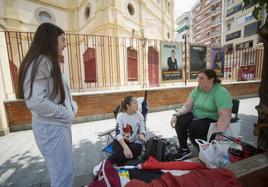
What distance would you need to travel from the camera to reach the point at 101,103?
621 centimetres

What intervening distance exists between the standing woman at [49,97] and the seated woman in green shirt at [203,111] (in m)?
1.97

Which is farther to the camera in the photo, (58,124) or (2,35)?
(2,35)

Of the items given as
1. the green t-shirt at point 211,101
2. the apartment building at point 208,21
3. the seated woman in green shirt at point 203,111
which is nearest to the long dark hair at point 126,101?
the seated woman in green shirt at point 203,111

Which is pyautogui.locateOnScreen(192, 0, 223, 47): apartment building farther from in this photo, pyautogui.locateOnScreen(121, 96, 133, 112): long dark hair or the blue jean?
the blue jean

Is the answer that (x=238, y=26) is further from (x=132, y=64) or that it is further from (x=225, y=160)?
(x=225, y=160)

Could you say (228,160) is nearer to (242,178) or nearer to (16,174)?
(242,178)

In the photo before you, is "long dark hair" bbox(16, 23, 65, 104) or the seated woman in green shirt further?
the seated woman in green shirt

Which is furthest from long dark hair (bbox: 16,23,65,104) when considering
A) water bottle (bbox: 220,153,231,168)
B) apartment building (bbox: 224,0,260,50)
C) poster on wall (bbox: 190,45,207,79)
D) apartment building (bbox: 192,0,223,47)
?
apartment building (bbox: 192,0,223,47)

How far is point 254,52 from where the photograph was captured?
10344 mm

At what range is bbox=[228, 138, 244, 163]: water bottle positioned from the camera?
68.5 inches

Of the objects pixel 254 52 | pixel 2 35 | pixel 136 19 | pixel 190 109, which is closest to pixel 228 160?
pixel 190 109

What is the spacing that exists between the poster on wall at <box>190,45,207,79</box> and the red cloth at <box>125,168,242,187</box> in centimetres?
753

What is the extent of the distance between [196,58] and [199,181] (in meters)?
7.85

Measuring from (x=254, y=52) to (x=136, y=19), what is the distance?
7760 mm
